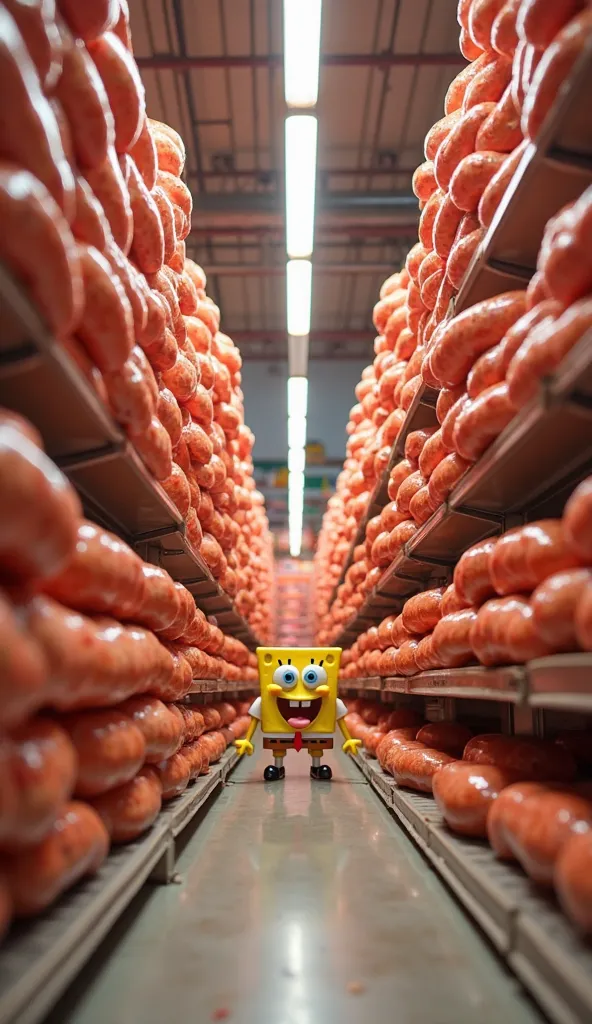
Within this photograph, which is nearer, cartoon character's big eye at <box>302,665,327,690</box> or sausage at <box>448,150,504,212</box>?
sausage at <box>448,150,504,212</box>

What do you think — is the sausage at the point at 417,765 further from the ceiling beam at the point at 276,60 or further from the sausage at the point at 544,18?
the ceiling beam at the point at 276,60

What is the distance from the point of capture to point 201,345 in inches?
175

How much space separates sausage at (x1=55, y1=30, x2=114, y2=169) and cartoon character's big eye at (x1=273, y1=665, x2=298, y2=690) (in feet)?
12.4

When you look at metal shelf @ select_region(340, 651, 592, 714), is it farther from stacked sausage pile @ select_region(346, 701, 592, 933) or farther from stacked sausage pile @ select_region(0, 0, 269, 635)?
stacked sausage pile @ select_region(0, 0, 269, 635)

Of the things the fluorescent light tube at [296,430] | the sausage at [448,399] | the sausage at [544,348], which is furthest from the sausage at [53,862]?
the fluorescent light tube at [296,430]

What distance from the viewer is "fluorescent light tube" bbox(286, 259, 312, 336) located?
18.8ft

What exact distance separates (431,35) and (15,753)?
724 cm

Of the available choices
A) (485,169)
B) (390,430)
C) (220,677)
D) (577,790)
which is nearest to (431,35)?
(390,430)

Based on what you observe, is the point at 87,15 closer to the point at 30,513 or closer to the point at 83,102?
the point at 83,102

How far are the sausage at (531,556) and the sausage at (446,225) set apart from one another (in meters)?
1.45

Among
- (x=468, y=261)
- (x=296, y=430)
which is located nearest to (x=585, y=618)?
(x=468, y=261)

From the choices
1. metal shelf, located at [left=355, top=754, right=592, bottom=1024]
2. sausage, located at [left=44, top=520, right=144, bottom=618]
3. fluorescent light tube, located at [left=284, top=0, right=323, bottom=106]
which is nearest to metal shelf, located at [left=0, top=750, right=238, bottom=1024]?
sausage, located at [left=44, top=520, right=144, bottom=618]

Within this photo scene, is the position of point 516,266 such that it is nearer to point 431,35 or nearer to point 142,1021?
point 142,1021

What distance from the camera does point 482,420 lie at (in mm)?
2643
